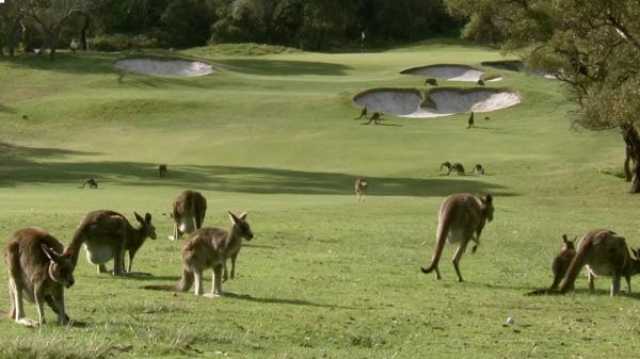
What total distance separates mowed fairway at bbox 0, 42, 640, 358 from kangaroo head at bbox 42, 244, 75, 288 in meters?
0.62

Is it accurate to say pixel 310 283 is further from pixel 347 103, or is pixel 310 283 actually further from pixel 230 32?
pixel 230 32

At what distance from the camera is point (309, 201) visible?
123 feet

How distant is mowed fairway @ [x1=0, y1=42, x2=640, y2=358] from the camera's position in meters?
14.0

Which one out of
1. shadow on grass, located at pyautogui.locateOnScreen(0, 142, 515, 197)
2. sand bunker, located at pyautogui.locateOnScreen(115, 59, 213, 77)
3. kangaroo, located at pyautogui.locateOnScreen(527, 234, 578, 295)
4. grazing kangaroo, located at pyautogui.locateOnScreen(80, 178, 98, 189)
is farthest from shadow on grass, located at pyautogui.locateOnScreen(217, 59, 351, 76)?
kangaroo, located at pyautogui.locateOnScreen(527, 234, 578, 295)

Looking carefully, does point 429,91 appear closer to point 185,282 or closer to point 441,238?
point 441,238

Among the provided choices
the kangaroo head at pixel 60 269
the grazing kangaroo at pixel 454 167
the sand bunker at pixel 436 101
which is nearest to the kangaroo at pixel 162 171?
the grazing kangaroo at pixel 454 167

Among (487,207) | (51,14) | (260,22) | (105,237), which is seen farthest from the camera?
(260,22)

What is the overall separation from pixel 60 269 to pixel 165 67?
7335cm

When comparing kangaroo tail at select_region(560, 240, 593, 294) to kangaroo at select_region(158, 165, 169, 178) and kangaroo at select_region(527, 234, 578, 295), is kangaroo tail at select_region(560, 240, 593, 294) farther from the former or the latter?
kangaroo at select_region(158, 165, 169, 178)

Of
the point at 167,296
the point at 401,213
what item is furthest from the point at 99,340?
the point at 401,213

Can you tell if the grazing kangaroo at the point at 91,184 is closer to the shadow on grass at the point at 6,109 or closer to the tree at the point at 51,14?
the shadow on grass at the point at 6,109

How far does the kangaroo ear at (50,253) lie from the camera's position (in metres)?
12.6

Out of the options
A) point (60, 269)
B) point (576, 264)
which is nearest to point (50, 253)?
point (60, 269)

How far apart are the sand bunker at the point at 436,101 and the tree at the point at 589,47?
24.1m
